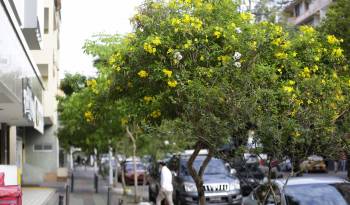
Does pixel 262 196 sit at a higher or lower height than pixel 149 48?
lower

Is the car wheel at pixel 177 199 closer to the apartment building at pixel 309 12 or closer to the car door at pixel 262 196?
the car door at pixel 262 196

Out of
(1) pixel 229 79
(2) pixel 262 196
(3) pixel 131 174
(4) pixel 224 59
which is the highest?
(4) pixel 224 59

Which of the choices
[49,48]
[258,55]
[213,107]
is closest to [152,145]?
[49,48]

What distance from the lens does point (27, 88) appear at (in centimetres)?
1822

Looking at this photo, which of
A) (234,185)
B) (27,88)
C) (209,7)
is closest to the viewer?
(209,7)

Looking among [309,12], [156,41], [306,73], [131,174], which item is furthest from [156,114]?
[309,12]

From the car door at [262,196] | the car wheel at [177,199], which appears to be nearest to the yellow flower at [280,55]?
the car door at [262,196]

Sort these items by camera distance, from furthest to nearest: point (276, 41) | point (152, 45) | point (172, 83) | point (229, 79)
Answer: point (152, 45), point (276, 41), point (172, 83), point (229, 79)

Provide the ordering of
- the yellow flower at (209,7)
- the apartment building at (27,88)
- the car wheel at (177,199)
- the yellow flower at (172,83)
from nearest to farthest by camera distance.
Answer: the yellow flower at (172,83) → the yellow flower at (209,7) → the apartment building at (27,88) → the car wheel at (177,199)

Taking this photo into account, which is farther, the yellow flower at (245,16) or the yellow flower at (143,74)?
the yellow flower at (245,16)

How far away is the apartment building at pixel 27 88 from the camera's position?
1349 centimetres

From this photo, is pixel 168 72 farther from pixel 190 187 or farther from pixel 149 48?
pixel 190 187

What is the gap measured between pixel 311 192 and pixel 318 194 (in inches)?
5.1

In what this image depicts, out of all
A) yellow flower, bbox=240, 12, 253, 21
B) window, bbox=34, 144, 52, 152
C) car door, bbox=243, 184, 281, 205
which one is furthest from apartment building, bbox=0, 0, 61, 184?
car door, bbox=243, 184, 281, 205
